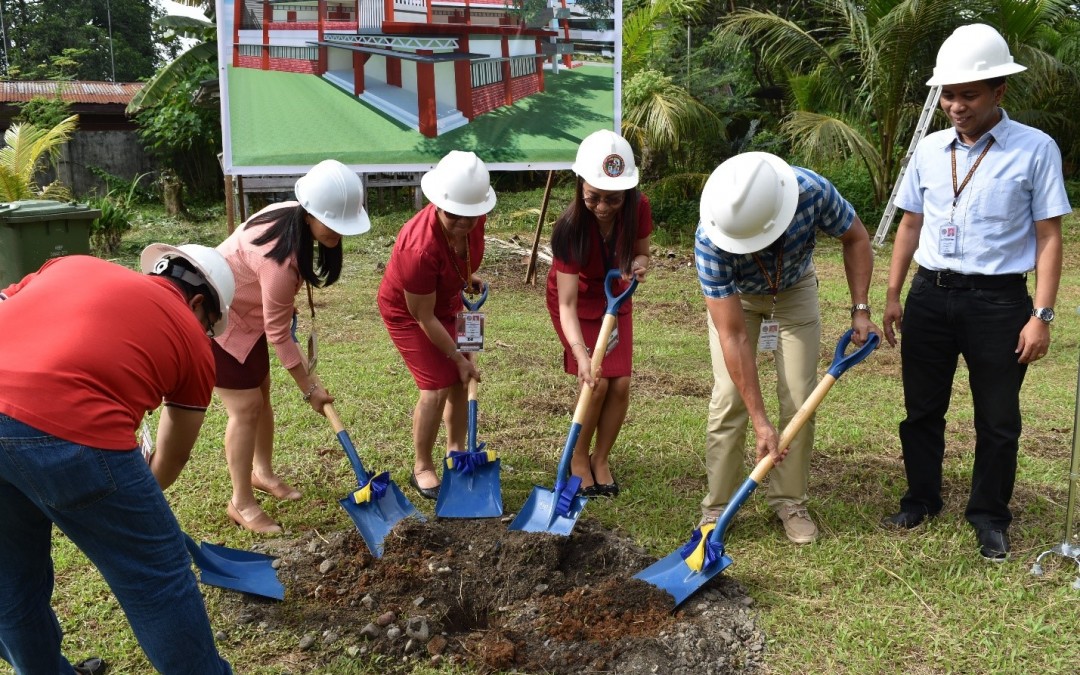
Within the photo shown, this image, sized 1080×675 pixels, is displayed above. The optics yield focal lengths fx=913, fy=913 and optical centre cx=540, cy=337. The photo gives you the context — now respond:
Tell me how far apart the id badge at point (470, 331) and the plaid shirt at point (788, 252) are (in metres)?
1.17

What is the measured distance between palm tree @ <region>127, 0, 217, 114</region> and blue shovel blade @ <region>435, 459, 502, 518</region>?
39.3ft

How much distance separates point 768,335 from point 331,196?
1.77 m

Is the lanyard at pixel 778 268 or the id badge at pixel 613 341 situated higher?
the lanyard at pixel 778 268

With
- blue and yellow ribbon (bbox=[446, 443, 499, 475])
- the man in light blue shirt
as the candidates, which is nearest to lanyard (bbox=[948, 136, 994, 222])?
the man in light blue shirt

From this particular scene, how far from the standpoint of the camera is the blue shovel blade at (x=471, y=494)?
3.92m

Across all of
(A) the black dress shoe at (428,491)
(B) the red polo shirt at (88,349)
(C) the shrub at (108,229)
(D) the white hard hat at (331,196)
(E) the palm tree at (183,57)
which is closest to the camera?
(B) the red polo shirt at (88,349)

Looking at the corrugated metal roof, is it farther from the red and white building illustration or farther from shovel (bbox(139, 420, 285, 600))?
shovel (bbox(139, 420, 285, 600))

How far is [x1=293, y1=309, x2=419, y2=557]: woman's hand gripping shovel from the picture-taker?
366 centimetres

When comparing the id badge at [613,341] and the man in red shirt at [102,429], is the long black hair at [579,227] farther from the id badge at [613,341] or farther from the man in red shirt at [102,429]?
the man in red shirt at [102,429]

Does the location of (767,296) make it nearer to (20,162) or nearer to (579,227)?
(579,227)

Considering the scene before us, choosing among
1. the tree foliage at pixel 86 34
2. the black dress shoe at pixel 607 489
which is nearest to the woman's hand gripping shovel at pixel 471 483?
the black dress shoe at pixel 607 489

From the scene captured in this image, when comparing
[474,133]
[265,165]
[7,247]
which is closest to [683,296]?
[474,133]

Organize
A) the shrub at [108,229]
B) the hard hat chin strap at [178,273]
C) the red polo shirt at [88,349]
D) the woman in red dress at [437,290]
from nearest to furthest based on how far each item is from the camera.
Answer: the red polo shirt at [88,349] < the hard hat chin strap at [178,273] < the woman in red dress at [437,290] < the shrub at [108,229]

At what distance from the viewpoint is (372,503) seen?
12.4 ft
